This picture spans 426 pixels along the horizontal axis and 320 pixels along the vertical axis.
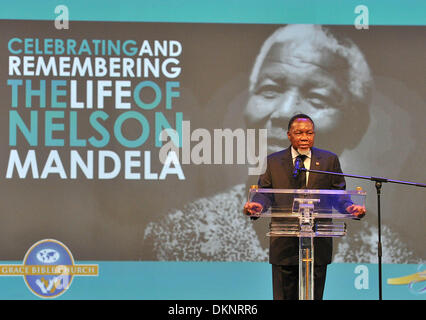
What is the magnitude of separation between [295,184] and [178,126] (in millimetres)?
1893

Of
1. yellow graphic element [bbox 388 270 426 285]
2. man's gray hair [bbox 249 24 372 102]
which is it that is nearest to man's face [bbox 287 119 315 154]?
man's gray hair [bbox 249 24 372 102]

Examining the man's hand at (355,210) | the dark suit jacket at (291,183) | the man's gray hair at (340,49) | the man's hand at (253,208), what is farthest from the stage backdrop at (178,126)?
the man's hand at (355,210)

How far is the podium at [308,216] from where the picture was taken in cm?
373

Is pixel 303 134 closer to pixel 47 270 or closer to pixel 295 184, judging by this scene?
pixel 295 184

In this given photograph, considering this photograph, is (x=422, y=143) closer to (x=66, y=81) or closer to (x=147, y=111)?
(x=147, y=111)

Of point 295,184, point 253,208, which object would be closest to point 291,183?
point 295,184

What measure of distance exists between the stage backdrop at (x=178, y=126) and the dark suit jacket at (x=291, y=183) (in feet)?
5.21

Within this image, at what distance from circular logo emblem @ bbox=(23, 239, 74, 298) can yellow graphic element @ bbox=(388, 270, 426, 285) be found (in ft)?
9.05

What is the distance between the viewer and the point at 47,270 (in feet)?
19.3

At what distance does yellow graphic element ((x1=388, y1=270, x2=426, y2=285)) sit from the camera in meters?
5.93

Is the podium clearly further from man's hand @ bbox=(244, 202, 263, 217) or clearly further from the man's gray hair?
the man's gray hair

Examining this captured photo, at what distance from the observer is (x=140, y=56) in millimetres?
5992

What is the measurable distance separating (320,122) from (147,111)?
1.50 metres
